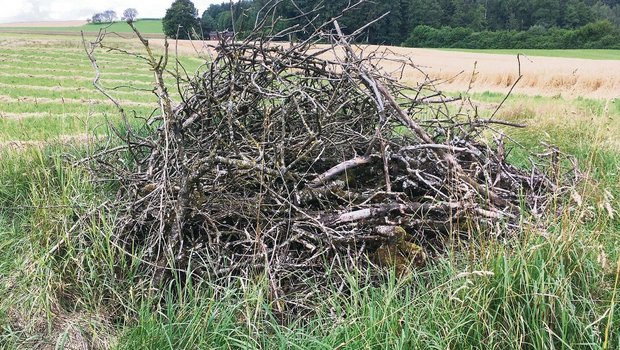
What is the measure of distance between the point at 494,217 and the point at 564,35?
69027 mm

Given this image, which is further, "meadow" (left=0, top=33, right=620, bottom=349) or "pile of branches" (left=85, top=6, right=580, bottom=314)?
"pile of branches" (left=85, top=6, right=580, bottom=314)

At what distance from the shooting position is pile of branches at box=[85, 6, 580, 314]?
2.85 m

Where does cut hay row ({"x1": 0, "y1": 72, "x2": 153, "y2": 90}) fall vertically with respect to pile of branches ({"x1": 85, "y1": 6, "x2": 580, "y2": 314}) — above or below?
below

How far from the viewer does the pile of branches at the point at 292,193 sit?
2.85m

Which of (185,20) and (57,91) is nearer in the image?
(185,20)

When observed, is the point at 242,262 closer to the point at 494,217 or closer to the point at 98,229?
the point at 98,229

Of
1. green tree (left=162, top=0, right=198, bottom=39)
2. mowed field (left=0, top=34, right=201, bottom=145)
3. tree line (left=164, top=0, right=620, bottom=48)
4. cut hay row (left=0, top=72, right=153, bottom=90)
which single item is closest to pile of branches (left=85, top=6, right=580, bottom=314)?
green tree (left=162, top=0, right=198, bottom=39)

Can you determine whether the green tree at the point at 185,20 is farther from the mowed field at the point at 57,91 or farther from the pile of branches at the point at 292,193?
the mowed field at the point at 57,91

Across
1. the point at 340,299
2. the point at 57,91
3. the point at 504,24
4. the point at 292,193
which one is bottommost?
the point at 57,91

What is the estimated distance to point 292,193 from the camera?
315cm

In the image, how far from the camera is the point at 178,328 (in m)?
2.34

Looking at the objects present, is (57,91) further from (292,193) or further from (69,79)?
(292,193)

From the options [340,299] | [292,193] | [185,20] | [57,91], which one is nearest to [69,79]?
[57,91]

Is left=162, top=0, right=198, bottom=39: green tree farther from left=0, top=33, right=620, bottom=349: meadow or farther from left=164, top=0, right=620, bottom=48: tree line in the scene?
left=164, top=0, right=620, bottom=48: tree line
